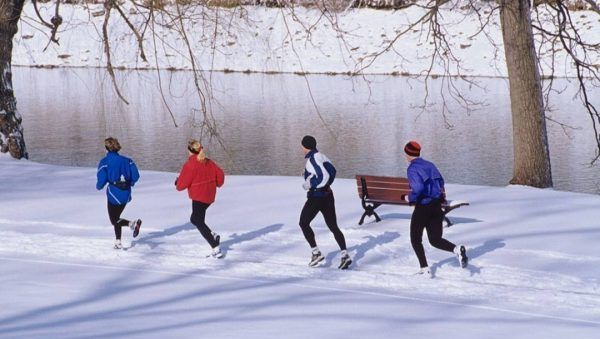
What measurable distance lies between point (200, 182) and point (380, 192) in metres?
2.65

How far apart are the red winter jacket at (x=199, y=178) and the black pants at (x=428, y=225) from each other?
7.66 ft

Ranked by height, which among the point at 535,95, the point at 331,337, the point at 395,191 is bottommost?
the point at 331,337

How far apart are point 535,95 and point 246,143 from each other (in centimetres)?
1407

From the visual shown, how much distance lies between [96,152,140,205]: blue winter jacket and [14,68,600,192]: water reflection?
4.47m

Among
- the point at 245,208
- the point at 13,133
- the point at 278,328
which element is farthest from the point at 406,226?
the point at 13,133

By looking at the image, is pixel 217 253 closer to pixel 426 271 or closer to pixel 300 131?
pixel 426 271

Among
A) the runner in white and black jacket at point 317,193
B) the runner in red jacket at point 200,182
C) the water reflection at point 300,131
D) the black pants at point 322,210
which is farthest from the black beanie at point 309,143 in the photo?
the water reflection at point 300,131

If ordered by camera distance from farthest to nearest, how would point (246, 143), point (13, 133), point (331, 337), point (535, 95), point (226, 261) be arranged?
1. point (246, 143)
2. point (13, 133)
3. point (535, 95)
4. point (226, 261)
5. point (331, 337)

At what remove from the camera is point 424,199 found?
988 cm

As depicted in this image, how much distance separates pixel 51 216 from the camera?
13.3 metres

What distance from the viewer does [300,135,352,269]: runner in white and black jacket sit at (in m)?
10.2

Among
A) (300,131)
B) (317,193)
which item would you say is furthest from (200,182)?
(300,131)

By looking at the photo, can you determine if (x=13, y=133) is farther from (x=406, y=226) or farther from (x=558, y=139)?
(x=558, y=139)

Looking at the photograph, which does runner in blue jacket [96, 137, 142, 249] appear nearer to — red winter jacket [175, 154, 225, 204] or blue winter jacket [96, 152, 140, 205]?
blue winter jacket [96, 152, 140, 205]
